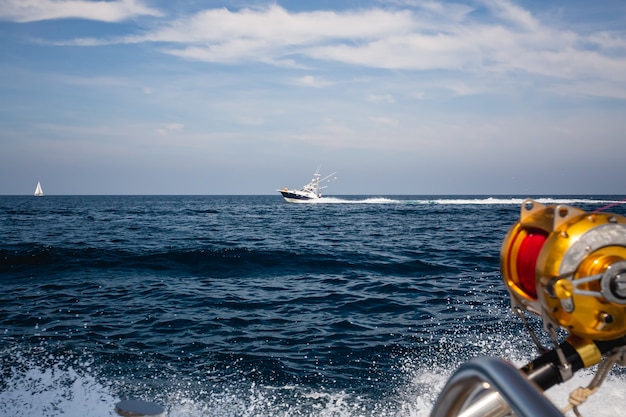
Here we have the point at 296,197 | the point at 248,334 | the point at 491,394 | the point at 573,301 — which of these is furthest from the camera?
the point at 296,197

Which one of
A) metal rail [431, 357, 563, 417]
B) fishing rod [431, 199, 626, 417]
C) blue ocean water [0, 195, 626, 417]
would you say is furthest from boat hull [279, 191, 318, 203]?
metal rail [431, 357, 563, 417]

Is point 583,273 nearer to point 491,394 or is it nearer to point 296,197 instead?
point 491,394

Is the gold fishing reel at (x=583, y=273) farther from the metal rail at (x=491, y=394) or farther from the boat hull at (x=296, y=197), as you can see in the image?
the boat hull at (x=296, y=197)

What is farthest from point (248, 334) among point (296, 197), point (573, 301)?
point (296, 197)

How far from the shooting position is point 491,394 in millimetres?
1086

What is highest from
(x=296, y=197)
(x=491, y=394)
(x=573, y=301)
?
(x=296, y=197)

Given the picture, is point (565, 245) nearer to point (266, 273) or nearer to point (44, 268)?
point (266, 273)

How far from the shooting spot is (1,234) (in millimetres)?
28344

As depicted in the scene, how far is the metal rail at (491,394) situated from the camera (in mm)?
902

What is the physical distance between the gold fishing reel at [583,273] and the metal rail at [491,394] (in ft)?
0.92

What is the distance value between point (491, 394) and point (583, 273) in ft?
1.25

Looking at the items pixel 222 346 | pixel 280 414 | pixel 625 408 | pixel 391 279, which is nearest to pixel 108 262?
pixel 391 279

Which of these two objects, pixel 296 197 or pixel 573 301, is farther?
pixel 296 197

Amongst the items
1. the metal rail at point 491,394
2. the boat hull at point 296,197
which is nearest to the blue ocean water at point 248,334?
the metal rail at point 491,394
